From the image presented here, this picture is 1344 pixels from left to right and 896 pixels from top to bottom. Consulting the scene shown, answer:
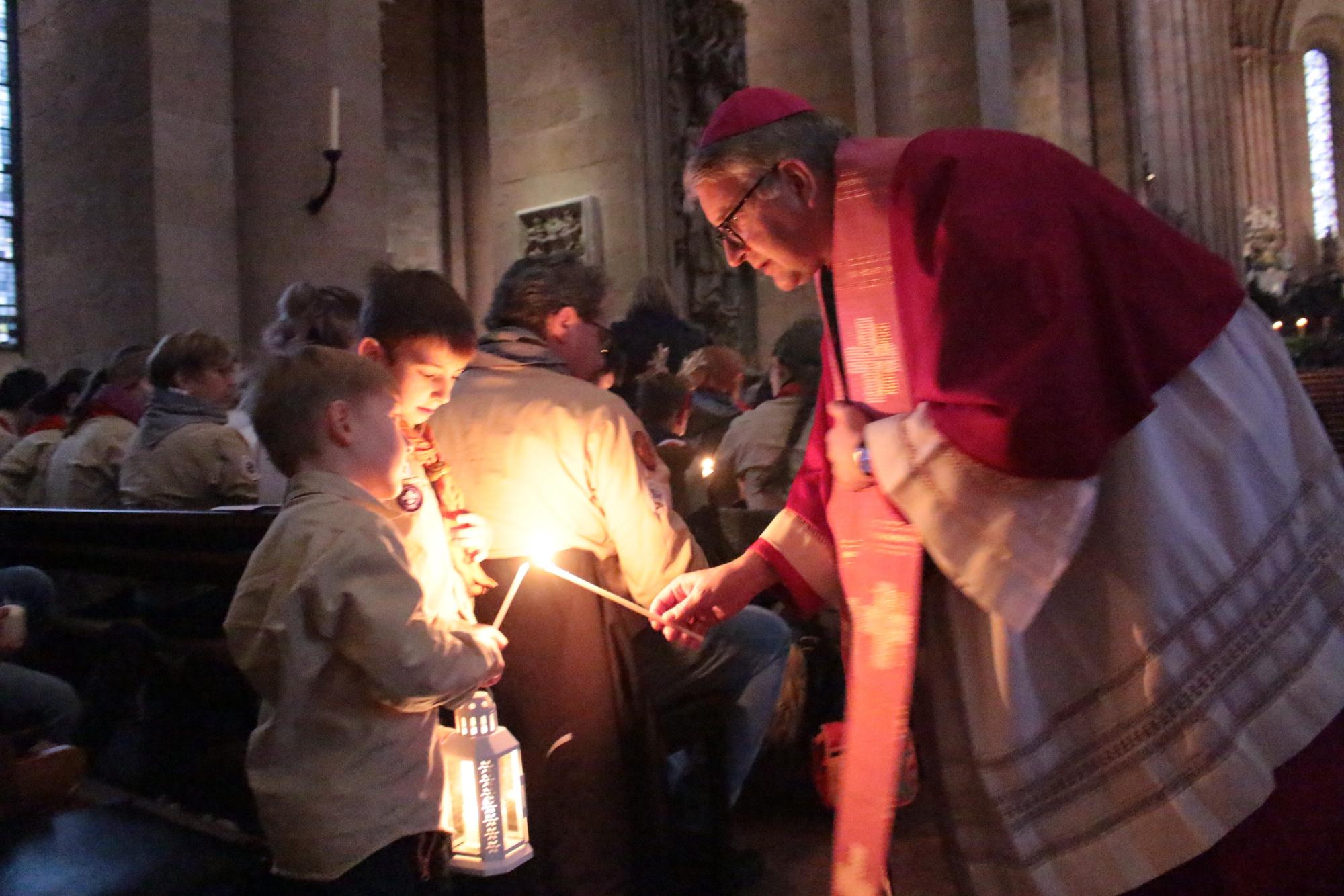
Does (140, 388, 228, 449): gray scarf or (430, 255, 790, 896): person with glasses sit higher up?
(140, 388, 228, 449): gray scarf

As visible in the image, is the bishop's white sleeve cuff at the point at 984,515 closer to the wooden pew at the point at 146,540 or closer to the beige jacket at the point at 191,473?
the wooden pew at the point at 146,540

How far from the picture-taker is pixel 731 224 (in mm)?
1871

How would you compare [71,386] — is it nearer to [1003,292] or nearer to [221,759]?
[221,759]

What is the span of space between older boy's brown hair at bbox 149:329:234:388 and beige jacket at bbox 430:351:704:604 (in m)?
1.51

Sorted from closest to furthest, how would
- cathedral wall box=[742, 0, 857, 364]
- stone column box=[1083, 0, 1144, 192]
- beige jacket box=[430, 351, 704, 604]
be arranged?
beige jacket box=[430, 351, 704, 604], cathedral wall box=[742, 0, 857, 364], stone column box=[1083, 0, 1144, 192]

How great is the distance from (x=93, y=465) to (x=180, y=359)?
0.75 m

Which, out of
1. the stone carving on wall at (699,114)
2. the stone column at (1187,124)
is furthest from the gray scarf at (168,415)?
the stone column at (1187,124)

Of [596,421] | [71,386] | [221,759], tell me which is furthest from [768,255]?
[71,386]

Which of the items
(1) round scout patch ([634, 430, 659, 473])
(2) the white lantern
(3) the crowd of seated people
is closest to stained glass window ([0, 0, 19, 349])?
(3) the crowd of seated people

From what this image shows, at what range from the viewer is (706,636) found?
2.94 m

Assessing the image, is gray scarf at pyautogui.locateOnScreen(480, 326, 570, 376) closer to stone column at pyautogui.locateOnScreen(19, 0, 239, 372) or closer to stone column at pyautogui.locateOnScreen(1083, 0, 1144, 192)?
stone column at pyautogui.locateOnScreen(19, 0, 239, 372)

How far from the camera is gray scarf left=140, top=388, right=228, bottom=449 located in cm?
363

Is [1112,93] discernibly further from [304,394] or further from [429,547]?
[304,394]

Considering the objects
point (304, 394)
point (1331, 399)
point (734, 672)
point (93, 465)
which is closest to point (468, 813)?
point (304, 394)
